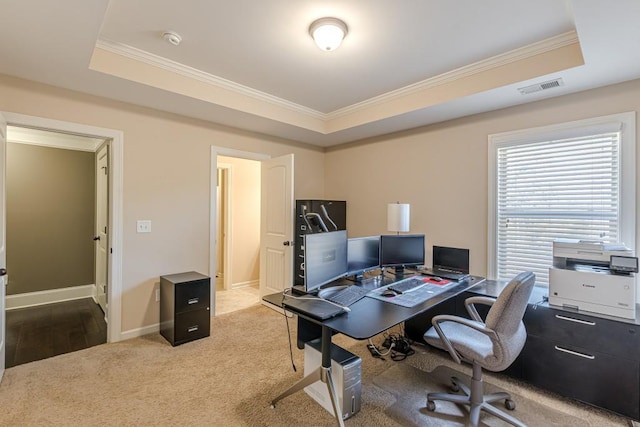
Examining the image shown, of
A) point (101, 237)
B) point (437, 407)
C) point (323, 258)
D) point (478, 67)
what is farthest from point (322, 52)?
point (101, 237)

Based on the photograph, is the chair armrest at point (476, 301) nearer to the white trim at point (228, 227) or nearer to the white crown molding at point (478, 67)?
the white crown molding at point (478, 67)

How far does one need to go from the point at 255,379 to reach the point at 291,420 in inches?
22.3

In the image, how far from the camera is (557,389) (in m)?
2.14

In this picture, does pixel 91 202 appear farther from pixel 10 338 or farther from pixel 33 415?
pixel 33 415

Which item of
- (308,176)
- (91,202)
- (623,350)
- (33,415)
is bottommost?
(33,415)

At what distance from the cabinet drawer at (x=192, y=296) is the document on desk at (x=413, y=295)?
Answer: 185 centimetres

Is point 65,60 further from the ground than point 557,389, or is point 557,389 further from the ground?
point 65,60

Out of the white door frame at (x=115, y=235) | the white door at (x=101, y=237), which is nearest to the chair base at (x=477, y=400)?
the white door frame at (x=115, y=235)

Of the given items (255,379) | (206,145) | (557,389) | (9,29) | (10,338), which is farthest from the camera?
(206,145)

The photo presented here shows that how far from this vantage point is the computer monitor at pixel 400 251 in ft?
9.21

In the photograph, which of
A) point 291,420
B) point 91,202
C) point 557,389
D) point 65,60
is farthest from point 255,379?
point 91,202

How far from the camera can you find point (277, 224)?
13.2 ft

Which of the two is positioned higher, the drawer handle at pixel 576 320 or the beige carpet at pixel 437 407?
the drawer handle at pixel 576 320

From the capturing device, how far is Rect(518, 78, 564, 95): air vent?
7.95ft
